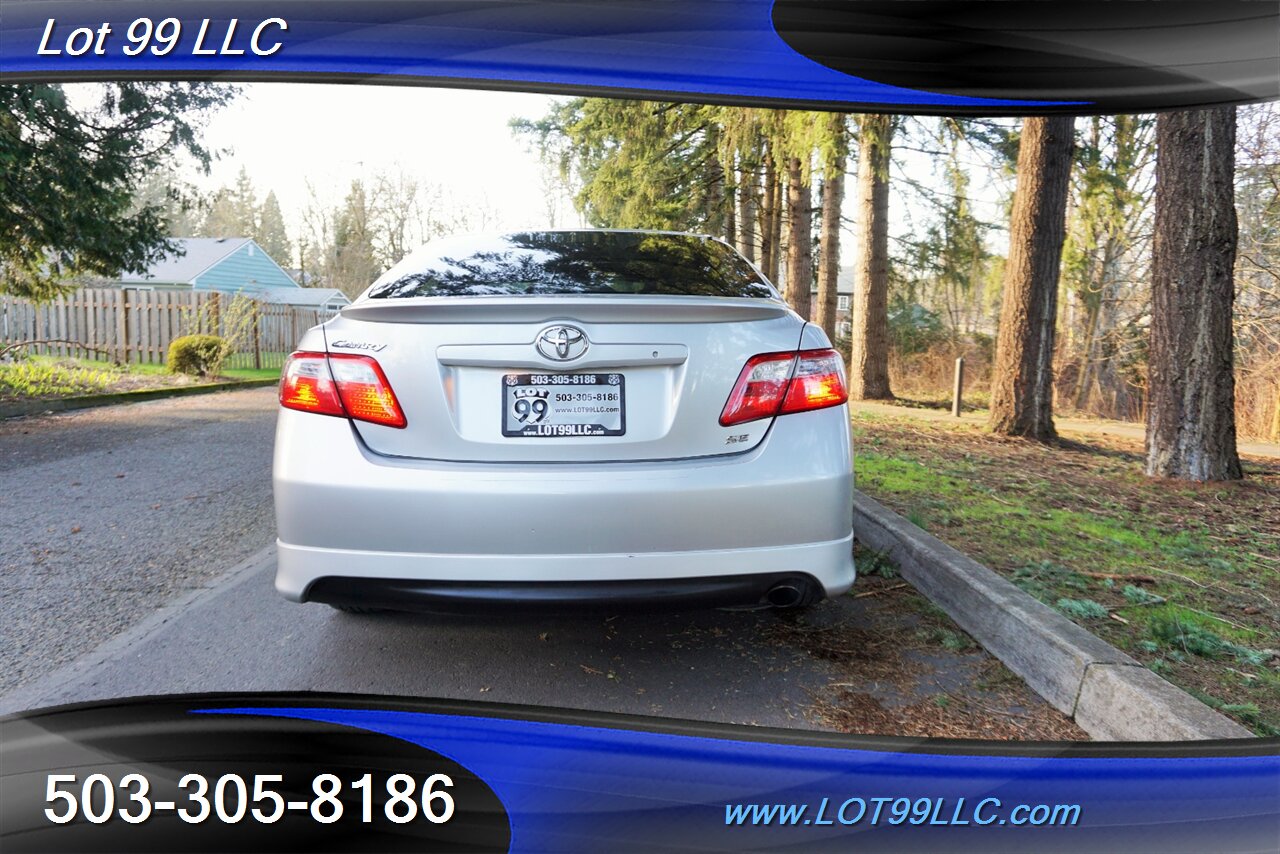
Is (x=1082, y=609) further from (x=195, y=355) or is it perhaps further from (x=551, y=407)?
(x=195, y=355)

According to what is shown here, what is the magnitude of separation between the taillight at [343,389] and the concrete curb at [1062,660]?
2.34 meters

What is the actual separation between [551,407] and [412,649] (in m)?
1.34

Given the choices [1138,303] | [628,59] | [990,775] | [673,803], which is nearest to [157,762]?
[673,803]

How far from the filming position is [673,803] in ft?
6.88

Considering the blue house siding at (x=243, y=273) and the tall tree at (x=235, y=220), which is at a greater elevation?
the tall tree at (x=235, y=220)

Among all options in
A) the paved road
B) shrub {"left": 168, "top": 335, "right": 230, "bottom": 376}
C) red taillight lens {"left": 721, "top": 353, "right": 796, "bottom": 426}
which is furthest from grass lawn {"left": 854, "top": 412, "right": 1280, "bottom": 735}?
shrub {"left": 168, "top": 335, "right": 230, "bottom": 376}

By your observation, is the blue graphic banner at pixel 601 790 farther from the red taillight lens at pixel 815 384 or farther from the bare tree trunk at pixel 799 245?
the bare tree trunk at pixel 799 245

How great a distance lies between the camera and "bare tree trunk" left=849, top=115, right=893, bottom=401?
40.6 feet

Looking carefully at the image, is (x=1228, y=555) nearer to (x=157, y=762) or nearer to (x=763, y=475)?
(x=763, y=475)

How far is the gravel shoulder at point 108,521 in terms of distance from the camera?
3.57 meters

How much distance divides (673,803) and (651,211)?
15590 mm

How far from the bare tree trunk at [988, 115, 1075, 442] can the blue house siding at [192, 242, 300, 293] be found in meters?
32.5

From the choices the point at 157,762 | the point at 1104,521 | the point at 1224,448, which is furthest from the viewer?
the point at 1224,448
